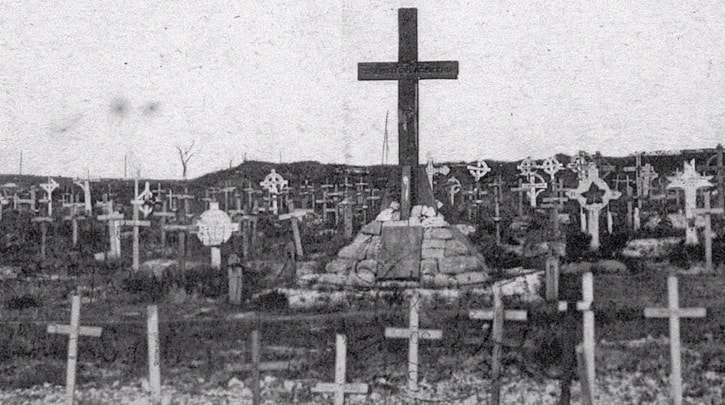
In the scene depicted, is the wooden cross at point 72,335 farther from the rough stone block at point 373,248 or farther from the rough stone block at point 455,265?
the rough stone block at point 455,265

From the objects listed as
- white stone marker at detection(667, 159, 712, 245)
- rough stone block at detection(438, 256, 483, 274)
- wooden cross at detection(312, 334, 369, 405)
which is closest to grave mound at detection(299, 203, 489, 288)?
rough stone block at detection(438, 256, 483, 274)

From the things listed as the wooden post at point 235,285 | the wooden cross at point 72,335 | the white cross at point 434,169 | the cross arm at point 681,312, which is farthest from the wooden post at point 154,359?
the white cross at point 434,169

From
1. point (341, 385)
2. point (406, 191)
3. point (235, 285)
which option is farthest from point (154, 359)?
point (406, 191)

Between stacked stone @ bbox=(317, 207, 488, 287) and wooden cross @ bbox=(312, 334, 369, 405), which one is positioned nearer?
wooden cross @ bbox=(312, 334, 369, 405)

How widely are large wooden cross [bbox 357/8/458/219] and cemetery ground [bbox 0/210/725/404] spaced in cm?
271

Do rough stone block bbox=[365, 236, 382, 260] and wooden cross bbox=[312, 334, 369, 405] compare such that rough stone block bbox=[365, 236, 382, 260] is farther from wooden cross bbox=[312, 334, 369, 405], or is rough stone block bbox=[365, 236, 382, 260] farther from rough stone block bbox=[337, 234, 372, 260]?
wooden cross bbox=[312, 334, 369, 405]

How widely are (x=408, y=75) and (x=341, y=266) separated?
143 inches

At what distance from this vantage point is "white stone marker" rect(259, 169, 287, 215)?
23487 mm

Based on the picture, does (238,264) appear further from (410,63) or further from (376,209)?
(376,209)

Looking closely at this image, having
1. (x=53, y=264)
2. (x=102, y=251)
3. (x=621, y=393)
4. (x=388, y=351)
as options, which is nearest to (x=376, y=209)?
(x=102, y=251)

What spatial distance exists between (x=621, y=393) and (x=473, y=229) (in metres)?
12.4

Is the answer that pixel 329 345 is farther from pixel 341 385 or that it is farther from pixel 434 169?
pixel 434 169

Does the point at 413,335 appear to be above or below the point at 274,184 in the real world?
below

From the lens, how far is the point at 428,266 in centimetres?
1523
